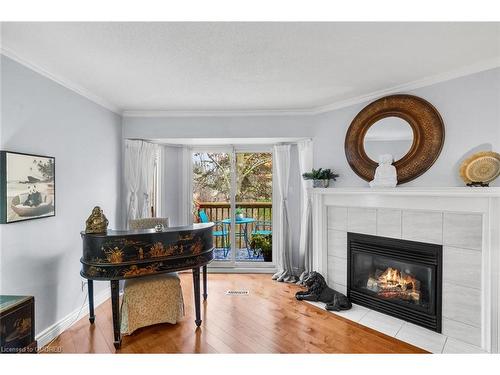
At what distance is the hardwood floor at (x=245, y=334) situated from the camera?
2391 mm

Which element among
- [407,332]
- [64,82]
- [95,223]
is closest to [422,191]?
[407,332]

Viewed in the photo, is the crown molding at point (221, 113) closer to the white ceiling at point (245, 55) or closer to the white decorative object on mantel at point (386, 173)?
the white ceiling at point (245, 55)

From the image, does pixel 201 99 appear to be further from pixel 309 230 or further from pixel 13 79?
pixel 309 230

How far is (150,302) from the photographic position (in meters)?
2.68

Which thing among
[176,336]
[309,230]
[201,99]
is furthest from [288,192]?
[176,336]

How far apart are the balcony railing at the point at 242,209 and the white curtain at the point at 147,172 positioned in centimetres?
87

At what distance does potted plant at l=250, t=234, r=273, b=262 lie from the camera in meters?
4.50

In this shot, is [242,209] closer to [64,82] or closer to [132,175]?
[132,175]

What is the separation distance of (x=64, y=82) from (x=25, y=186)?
1108 mm

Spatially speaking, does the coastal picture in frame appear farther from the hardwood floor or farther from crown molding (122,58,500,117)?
crown molding (122,58,500,117)

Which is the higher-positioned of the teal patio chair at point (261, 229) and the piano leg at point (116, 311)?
the teal patio chair at point (261, 229)

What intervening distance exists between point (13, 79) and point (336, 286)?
12.6 feet

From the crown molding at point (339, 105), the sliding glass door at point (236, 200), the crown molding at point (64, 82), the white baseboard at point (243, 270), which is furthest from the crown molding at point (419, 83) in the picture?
the crown molding at point (64, 82)

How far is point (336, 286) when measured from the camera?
11.4 feet
